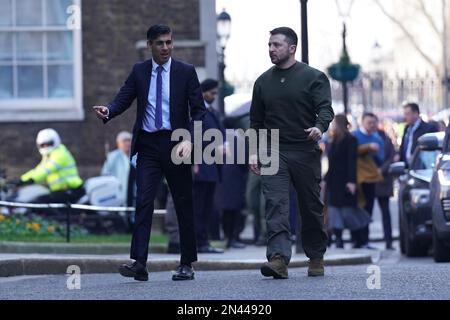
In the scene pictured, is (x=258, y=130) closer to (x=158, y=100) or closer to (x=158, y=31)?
(x=158, y=100)

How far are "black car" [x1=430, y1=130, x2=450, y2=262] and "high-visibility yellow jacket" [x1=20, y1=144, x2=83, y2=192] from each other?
5.99 metres

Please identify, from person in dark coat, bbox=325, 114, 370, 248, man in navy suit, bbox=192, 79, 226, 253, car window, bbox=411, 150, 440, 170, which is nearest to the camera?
man in navy suit, bbox=192, 79, 226, 253

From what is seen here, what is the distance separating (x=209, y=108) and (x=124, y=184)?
194 inches

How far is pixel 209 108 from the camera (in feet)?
55.1

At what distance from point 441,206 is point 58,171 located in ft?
21.7

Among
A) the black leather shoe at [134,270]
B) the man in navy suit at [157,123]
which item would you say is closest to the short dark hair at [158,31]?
the man in navy suit at [157,123]

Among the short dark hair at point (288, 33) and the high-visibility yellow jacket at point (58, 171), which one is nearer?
the short dark hair at point (288, 33)

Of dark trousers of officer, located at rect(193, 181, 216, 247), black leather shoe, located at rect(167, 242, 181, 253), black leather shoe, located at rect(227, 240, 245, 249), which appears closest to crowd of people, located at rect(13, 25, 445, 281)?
black leather shoe, located at rect(167, 242, 181, 253)

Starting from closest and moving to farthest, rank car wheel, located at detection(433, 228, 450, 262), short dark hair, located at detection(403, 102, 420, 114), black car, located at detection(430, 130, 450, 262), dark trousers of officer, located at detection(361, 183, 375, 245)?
black car, located at detection(430, 130, 450, 262) → car wheel, located at detection(433, 228, 450, 262) → short dark hair, located at detection(403, 102, 420, 114) → dark trousers of officer, located at detection(361, 183, 375, 245)

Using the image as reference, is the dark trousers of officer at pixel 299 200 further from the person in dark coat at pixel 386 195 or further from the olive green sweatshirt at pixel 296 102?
the person in dark coat at pixel 386 195

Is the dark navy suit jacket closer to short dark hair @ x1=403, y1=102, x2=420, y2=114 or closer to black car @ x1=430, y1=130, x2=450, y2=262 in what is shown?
black car @ x1=430, y1=130, x2=450, y2=262

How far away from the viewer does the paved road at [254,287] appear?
10.3 metres

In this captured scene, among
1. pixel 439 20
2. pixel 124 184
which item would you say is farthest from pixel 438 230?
pixel 439 20

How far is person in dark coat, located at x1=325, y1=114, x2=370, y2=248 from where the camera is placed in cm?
1948
